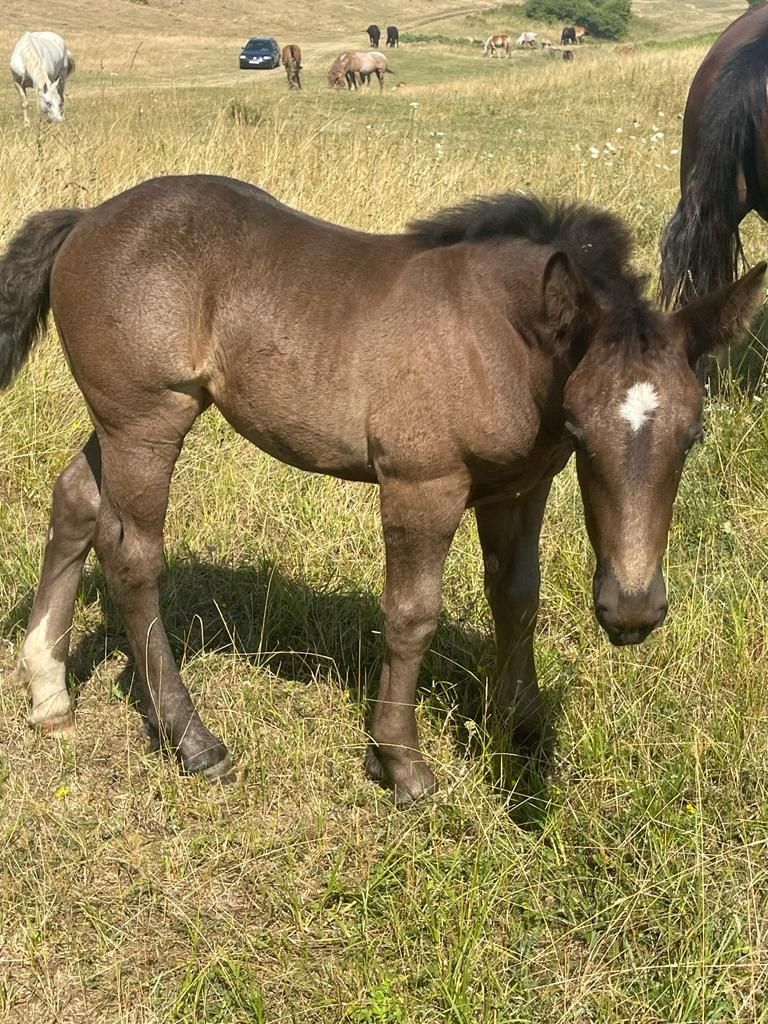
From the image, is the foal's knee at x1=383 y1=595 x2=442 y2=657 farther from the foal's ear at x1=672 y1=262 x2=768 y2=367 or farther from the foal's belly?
A: the foal's ear at x1=672 y1=262 x2=768 y2=367

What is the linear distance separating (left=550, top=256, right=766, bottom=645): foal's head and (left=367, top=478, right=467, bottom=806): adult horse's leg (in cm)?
51

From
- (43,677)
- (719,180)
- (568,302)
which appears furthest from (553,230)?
(719,180)

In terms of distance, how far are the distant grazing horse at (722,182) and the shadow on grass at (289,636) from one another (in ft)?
7.81

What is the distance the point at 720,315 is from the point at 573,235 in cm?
50

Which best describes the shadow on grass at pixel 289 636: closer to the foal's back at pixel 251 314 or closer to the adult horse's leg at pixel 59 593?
the adult horse's leg at pixel 59 593

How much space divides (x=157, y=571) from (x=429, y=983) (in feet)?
4.79

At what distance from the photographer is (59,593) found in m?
3.52

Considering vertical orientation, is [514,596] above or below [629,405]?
below

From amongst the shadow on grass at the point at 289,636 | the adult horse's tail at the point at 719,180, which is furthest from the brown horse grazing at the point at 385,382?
the adult horse's tail at the point at 719,180

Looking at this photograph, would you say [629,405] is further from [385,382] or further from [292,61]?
[292,61]

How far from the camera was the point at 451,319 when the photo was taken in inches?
109

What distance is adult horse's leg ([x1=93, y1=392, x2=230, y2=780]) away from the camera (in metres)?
3.07

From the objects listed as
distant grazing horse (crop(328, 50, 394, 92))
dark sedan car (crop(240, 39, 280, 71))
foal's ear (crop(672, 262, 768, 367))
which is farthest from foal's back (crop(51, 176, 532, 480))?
dark sedan car (crop(240, 39, 280, 71))

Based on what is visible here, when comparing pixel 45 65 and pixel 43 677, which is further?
pixel 45 65
